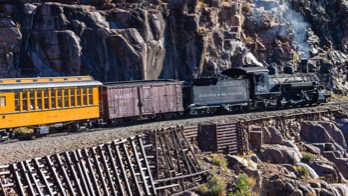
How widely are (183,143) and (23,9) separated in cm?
1448

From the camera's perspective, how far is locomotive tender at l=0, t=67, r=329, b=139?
22344 mm

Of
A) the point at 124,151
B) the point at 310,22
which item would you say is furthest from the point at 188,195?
the point at 310,22

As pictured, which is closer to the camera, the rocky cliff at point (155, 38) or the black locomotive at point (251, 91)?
the black locomotive at point (251, 91)

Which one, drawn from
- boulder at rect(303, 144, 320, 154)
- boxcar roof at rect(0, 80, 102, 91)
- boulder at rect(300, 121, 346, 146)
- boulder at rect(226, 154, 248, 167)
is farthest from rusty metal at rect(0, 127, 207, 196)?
boulder at rect(300, 121, 346, 146)

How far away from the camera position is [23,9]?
105 ft

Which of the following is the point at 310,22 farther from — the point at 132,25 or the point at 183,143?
the point at 183,143

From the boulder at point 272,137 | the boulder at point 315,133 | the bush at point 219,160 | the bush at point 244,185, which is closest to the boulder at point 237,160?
the bush at point 219,160

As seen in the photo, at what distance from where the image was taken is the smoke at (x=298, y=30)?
1817 inches

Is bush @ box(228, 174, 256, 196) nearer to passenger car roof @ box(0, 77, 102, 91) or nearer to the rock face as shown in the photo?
the rock face

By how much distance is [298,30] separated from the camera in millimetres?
46969

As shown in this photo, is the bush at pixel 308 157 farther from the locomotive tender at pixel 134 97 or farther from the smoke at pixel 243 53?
the smoke at pixel 243 53

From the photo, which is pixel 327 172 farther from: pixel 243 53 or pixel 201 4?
pixel 201 4

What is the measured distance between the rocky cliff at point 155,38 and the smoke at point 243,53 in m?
0.07

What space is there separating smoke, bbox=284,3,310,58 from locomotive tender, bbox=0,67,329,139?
977 centimetres
